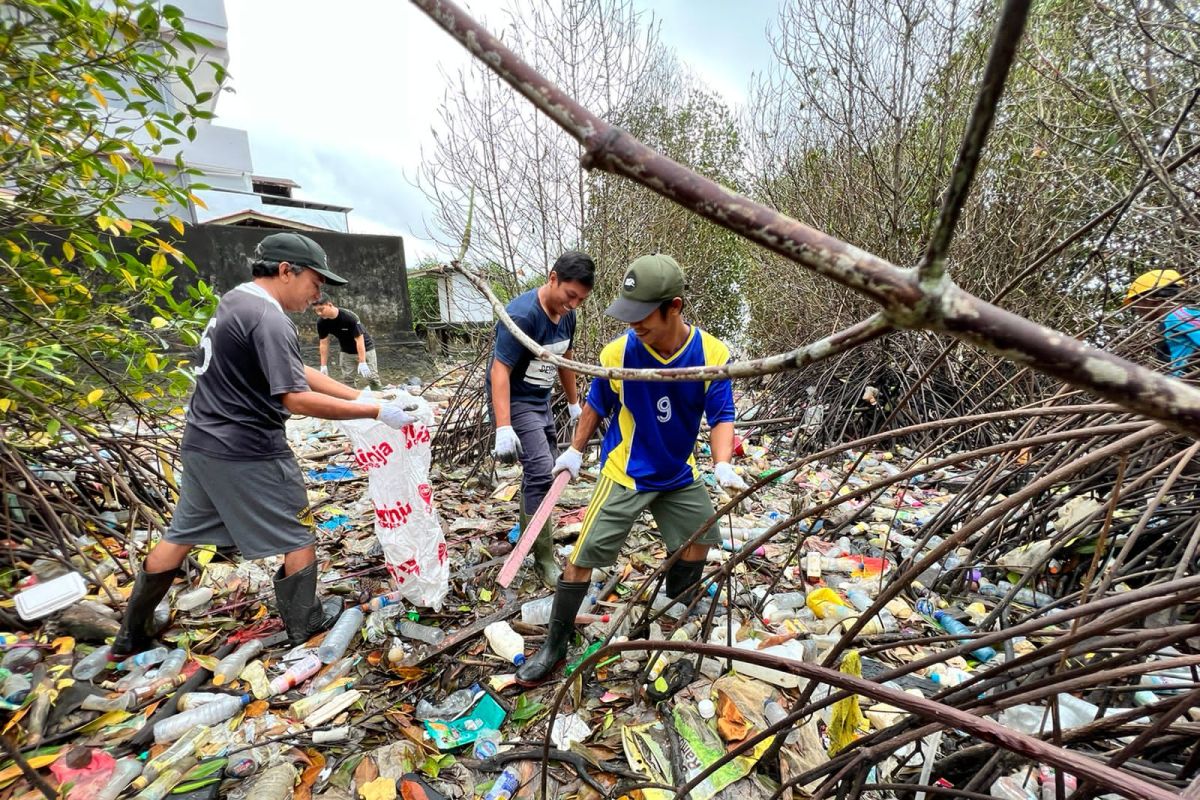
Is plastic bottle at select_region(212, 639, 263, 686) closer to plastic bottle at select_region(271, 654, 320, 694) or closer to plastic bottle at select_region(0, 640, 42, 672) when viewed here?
plastic bottle at select_region(271, 654, 320, 694)

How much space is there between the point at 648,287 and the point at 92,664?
115 inches

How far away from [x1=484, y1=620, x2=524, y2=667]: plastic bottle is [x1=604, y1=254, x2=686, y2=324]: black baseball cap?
1600mm

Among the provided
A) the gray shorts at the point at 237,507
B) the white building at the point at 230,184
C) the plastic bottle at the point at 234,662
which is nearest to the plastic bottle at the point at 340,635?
the plastic bottle at the point at 234,662

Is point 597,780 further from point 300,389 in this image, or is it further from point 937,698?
point 300,389

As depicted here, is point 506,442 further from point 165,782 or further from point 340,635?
point 165,782

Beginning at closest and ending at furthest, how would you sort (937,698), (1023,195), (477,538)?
(937,698), (477,538), (1023,195)

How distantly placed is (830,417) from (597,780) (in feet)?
15.1

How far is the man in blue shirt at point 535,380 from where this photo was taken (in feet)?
9.45

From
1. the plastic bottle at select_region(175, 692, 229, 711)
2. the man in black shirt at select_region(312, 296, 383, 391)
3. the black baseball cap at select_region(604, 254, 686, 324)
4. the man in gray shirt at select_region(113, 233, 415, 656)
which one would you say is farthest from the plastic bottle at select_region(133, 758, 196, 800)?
the man in black shirt at select_region(312, 296, 383, 391)

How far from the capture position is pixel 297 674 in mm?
2250

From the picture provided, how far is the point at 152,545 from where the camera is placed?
295 cm

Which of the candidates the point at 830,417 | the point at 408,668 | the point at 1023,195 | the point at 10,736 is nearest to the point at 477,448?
the point at 408,668

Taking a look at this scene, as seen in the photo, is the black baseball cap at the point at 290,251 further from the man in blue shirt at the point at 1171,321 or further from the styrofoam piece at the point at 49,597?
the man in blue shirt at the point at 1171,321

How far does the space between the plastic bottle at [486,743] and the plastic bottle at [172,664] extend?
1.43 meters
